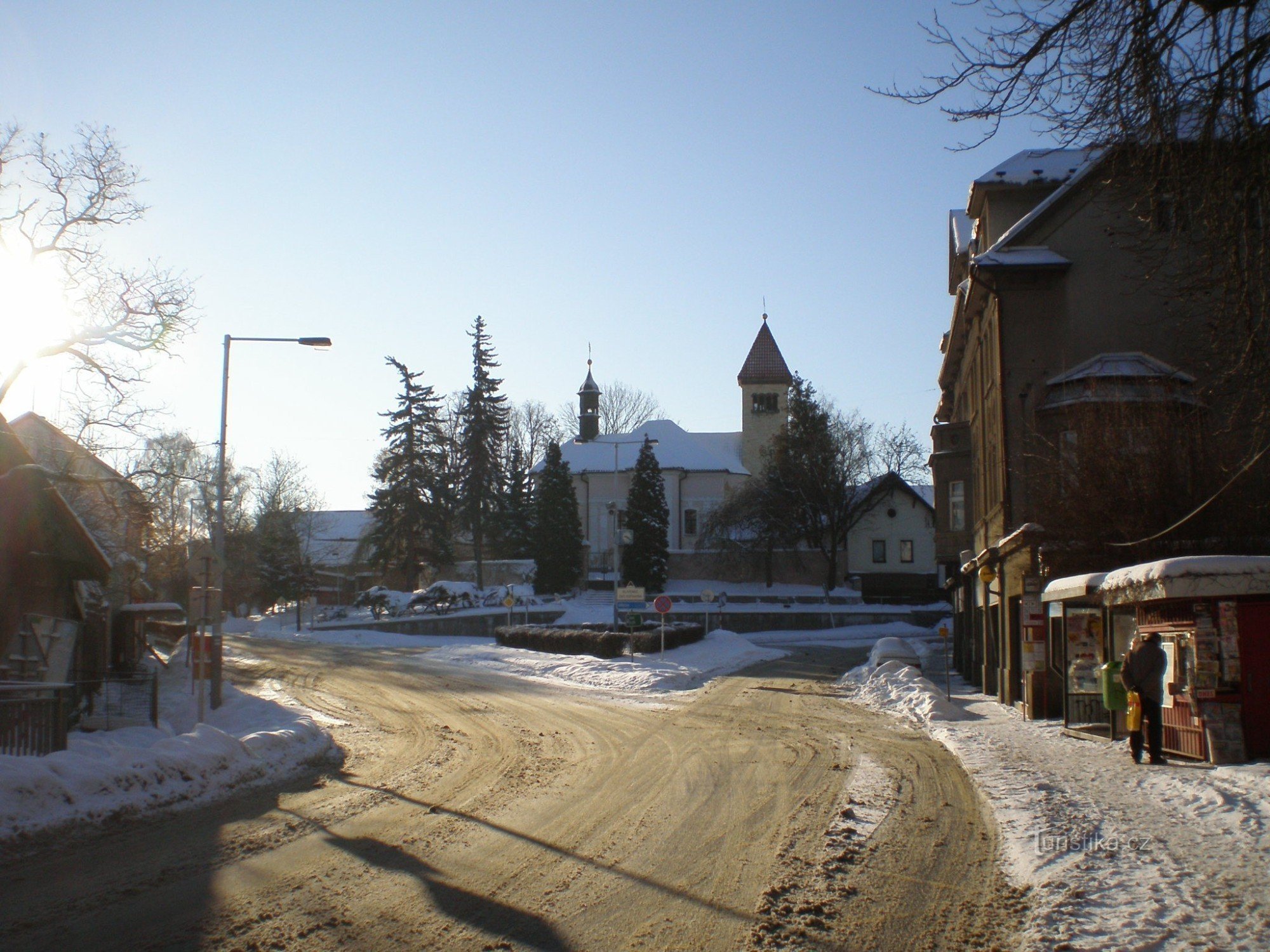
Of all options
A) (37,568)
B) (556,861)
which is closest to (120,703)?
(37,568)

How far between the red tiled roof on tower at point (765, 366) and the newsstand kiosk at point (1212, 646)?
246 ft

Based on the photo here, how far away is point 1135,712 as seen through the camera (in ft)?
38.7

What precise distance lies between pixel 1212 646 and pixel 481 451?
5879 cm

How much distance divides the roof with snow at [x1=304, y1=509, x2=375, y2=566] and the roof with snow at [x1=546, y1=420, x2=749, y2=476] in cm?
1676

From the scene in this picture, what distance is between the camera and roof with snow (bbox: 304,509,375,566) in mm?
86312

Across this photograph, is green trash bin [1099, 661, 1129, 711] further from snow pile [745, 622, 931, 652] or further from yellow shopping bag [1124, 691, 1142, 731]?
snow pile [745, 622, 931, 652]

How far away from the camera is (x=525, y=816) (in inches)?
390

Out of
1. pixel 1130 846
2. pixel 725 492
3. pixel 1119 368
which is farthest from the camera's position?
pixel 725 492

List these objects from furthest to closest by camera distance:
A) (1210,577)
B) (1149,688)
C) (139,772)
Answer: (1149,688), (1210,577), (139,772)

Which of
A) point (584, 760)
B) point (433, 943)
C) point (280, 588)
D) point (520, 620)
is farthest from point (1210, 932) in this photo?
point (280, 588)

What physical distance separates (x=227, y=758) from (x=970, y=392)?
79.2ft

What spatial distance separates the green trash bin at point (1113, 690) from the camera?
13.5 m

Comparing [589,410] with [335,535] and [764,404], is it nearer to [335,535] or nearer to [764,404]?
[764,404]

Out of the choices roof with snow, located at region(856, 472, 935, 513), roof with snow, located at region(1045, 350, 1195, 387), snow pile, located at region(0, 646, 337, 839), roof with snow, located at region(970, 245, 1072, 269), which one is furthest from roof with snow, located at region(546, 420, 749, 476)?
snow pile, located at region(0, 646, 337, 839)
